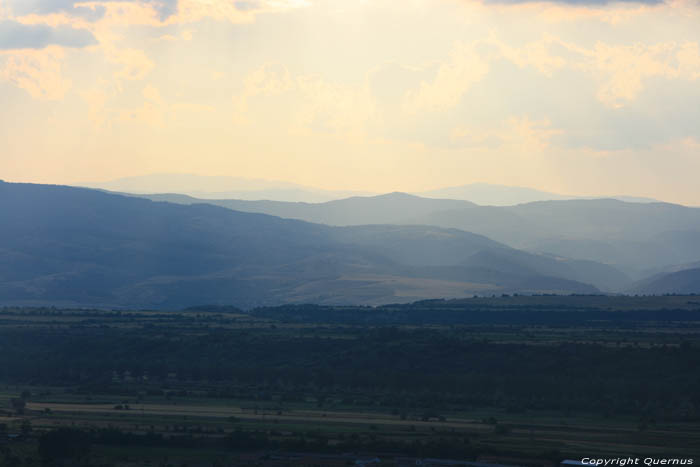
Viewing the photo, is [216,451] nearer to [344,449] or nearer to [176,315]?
[344,449]

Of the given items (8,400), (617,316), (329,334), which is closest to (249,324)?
(329,334)

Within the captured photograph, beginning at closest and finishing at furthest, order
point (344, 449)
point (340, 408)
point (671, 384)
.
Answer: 1. point (344, 449)
2. point (340, 408)
3. point (671, 384)

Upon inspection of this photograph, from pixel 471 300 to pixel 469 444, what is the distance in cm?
13865

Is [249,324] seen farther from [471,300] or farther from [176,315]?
[471,300]

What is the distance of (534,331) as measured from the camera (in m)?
134

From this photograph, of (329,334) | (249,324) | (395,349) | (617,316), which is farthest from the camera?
(617,316)

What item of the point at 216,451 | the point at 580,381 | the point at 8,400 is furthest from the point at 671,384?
the point at 8,400

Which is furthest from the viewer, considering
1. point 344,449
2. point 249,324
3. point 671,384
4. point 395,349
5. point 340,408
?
point 249,324

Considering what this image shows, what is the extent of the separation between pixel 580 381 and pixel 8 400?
143ft

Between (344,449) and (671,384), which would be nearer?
(344,449)

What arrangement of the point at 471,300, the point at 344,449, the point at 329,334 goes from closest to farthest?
the point at 344,449 → the point at 329,334 → the point at 471,300

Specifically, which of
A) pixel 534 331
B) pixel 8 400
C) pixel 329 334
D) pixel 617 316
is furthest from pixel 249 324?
pixel 8 400

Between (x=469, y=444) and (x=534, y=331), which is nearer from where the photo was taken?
(x=469, y=444)

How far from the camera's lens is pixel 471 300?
200 m
